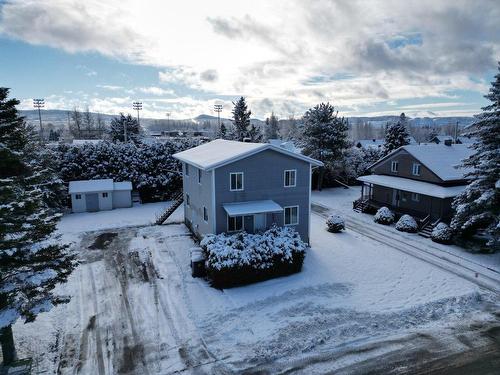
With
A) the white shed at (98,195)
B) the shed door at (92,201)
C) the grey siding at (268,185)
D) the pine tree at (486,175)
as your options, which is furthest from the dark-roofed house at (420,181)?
the shed door at (92,201)

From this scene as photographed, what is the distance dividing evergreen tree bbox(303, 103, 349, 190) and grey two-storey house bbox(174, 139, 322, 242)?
75.0 ft

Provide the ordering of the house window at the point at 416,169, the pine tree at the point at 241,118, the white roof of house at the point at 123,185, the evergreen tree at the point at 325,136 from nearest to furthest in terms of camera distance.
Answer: the house window at the point at 416,169 < the white roof of house at the point at 123,185 < the evergreen tree at the point at 325,136 < the pine tree at the point at 241,118

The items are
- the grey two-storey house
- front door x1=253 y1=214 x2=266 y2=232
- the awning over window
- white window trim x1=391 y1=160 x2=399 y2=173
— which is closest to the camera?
the awning over window

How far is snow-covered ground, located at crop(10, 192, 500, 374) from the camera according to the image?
42.9 ft

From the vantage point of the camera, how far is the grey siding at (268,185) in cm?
2152

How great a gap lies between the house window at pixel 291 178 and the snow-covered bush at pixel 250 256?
12.5 feet

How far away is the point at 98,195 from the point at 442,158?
32.6 meters

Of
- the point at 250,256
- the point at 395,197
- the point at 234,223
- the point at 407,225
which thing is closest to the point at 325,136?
the point at 395,197

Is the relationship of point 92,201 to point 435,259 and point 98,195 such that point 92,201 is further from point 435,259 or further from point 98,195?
point 435,259

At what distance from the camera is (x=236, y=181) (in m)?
21.8

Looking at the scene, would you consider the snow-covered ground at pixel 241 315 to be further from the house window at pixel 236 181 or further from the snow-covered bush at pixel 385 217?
the snow-covered bush at pixel 385 217

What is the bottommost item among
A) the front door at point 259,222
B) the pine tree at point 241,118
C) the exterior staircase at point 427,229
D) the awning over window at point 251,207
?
the exterior staircase at point 427,229

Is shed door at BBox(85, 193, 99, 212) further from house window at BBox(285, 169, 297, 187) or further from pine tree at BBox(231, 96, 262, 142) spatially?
pine tree at BBox(231, 96, 262, 142)

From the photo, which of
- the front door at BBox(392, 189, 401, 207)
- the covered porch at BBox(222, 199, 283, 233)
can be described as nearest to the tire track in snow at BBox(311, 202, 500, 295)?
the front door at BBox(392, 189, 401, 207)
